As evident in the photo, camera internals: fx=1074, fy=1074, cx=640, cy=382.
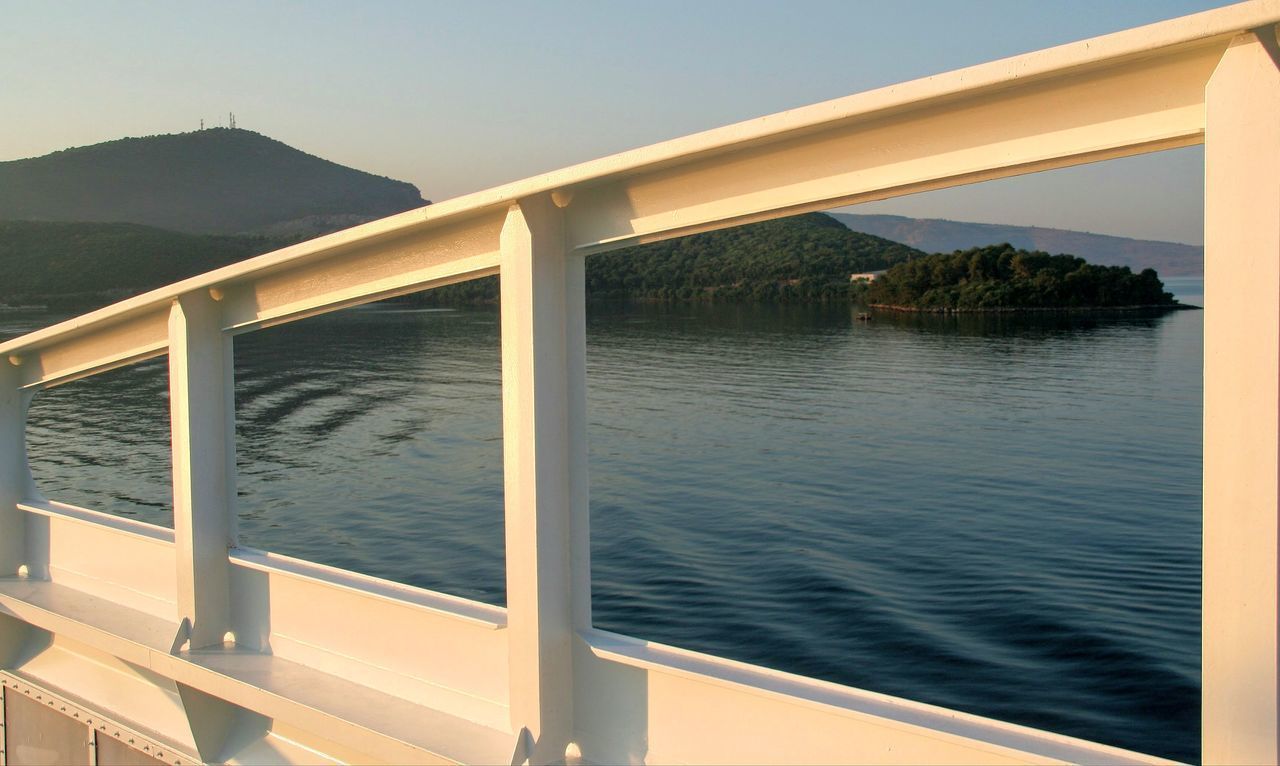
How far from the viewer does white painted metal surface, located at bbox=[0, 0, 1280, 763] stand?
5.50 feet

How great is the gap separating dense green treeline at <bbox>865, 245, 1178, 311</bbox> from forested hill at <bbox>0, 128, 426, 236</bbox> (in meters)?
60.5

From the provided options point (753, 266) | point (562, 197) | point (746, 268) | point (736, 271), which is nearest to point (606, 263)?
point (736, 271)

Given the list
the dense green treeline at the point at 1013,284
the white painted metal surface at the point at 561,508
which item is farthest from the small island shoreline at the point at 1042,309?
the white painted metal surface at the point at 561,508

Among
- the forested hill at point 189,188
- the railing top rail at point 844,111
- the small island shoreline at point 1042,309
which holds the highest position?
the forested hill at point 189,188

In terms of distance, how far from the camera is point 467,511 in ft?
44.4

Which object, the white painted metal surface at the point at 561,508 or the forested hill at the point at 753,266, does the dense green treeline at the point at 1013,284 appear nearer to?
the forested hill at the point at 753,266

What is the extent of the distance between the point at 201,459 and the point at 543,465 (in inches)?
66.6

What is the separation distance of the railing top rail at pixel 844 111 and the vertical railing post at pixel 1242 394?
71 millimetres

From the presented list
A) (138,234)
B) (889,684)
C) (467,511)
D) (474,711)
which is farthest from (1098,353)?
(138,234)

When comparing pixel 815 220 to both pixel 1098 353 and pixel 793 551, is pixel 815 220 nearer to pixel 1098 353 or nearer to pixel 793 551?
pixel 1098 353

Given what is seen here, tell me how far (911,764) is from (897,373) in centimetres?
2974

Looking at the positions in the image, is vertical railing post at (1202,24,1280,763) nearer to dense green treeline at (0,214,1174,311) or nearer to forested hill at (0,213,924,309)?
dense green treeline at (0,214,1174,311)

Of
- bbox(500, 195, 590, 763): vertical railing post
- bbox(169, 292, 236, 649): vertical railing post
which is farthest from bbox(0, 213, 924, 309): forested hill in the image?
bbox(500, 195, 590, 763): vertical railing post

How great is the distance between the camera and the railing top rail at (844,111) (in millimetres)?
1635
